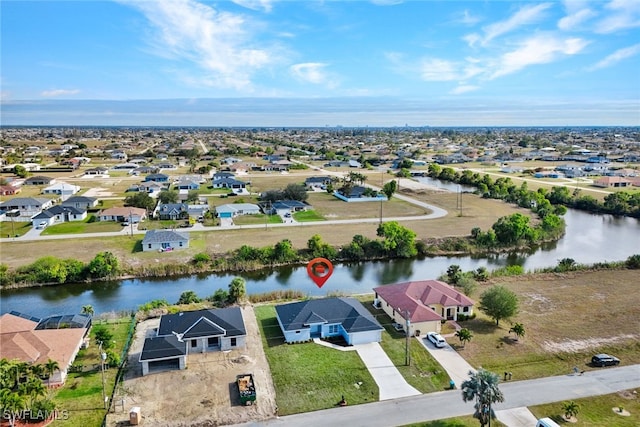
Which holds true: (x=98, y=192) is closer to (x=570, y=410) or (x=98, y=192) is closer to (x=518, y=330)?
(x=518, y=330)

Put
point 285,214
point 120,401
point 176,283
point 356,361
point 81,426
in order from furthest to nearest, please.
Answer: point 285,214, point 176,283, point 356,361, point 120,401, point 81,426

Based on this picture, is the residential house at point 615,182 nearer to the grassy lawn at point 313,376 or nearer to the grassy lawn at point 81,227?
the grassy lawn at point 313,376

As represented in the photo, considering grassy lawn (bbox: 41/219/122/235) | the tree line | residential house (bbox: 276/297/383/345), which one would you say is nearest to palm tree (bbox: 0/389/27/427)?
residential house (bbox: 276/297/383/345)

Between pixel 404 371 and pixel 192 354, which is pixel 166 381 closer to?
pixel 192 354

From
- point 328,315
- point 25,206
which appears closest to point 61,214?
point 25,206

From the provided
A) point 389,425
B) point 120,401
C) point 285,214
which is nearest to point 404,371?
point 389,425

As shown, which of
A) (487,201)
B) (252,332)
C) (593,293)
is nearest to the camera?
(252,332)
